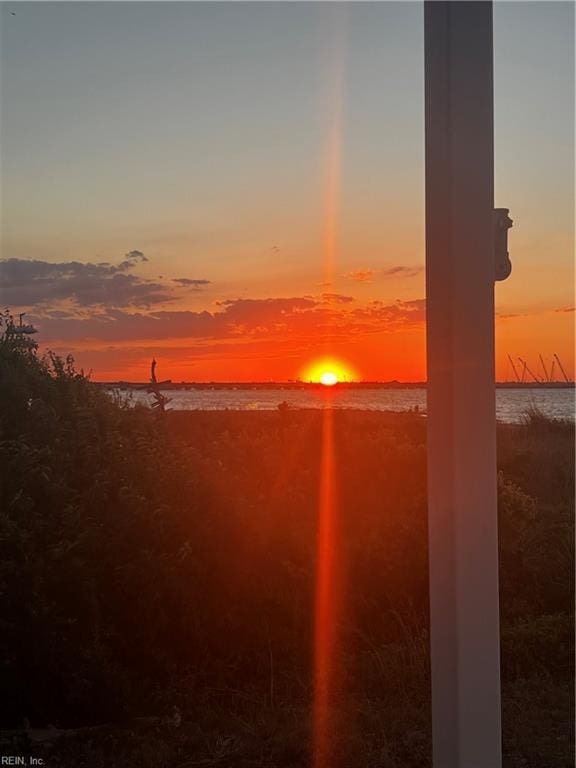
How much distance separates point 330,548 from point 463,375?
826 mm

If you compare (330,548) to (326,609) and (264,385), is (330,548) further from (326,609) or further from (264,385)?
(264,385)

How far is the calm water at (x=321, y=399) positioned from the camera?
1.67 meters

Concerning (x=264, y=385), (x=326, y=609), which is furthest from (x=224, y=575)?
(x=264, y=385)

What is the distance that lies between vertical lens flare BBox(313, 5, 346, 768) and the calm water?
54 millimetres

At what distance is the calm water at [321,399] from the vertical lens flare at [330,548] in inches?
2.1

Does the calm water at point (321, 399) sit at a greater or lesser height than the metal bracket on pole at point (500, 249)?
lesser

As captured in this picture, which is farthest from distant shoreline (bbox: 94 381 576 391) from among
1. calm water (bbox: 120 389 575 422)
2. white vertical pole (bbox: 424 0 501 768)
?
white vertical pole (bbox: 424 0 501 768)

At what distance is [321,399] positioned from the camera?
6.09ft

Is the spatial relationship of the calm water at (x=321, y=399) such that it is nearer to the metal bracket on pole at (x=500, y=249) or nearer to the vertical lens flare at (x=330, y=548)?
the vertical lens flare at (x=330, y=548)

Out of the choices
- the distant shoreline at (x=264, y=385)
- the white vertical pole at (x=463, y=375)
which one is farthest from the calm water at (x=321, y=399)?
the white vertical pole at (x=463, y=375)

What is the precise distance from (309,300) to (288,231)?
7.0 inches

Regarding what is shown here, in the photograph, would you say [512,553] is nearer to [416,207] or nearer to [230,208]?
[416,207]

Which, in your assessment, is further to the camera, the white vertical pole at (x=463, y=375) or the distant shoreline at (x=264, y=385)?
the distant shoreline at (x=264, y=385)

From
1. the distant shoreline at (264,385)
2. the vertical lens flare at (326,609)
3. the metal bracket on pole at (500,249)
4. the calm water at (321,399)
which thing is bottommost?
the vertical lens flare at (326,609)
